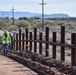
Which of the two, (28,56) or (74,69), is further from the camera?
(28,56)

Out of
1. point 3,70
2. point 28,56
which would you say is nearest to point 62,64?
point 3,70

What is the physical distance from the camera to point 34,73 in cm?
1398

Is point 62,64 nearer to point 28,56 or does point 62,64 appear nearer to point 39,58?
point 39,58

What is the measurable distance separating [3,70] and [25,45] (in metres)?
9.99

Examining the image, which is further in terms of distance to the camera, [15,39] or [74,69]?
[15,39]

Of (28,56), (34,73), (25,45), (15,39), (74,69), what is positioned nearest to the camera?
(74,69)

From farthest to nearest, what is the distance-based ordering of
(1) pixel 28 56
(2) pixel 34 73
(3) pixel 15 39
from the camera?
(3) pixel 15 39, (1) pixel 28 56, (2) pixel 34 73

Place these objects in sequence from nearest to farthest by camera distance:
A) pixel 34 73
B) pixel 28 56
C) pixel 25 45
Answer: pixel 34 73 < pixel 28 56 < pixel 25 45

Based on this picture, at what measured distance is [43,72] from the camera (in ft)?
46.4

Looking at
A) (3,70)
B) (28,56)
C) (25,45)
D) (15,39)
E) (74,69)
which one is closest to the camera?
(74,69)

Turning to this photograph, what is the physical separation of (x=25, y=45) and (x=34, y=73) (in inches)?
434

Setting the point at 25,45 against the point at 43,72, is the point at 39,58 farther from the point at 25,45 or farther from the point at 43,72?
the point at 25,45

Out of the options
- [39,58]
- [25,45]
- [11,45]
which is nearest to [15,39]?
[11,45]

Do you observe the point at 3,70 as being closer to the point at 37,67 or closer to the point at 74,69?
the point at 37,67
